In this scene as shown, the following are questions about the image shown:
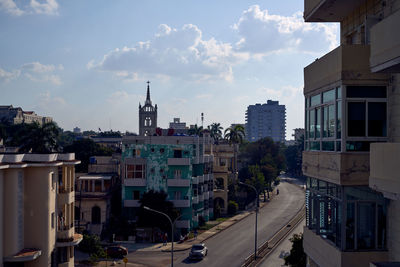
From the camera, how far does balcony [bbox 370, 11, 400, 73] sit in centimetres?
844

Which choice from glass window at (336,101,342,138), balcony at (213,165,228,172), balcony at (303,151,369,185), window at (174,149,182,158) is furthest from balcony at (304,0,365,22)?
balcony at (213,165,228,172)

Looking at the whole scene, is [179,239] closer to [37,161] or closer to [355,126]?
[37,161]

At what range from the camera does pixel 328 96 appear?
13.6 m

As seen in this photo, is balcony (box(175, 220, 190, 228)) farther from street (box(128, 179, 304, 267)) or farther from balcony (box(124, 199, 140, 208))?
balcony (box(124, 199, 140, 208))

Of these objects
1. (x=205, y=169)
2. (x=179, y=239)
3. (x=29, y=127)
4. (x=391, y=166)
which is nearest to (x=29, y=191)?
(x=391, y=166)

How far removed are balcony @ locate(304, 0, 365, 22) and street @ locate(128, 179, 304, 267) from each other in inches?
1323

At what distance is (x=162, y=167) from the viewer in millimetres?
60250

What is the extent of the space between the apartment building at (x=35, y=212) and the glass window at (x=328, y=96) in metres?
18.7

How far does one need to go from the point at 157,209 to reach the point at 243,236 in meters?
12.3

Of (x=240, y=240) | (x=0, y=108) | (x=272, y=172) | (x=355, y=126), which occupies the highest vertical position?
(x=0, y=108)

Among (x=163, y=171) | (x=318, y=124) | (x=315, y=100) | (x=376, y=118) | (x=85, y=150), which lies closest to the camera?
(x=376, y=118)

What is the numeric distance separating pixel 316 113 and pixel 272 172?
84851 millimetres

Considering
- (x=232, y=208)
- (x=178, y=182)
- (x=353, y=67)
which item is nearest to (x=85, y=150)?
(x=232, y=208)

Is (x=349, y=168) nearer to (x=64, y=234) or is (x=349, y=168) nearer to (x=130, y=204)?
(x=64, y=234)
